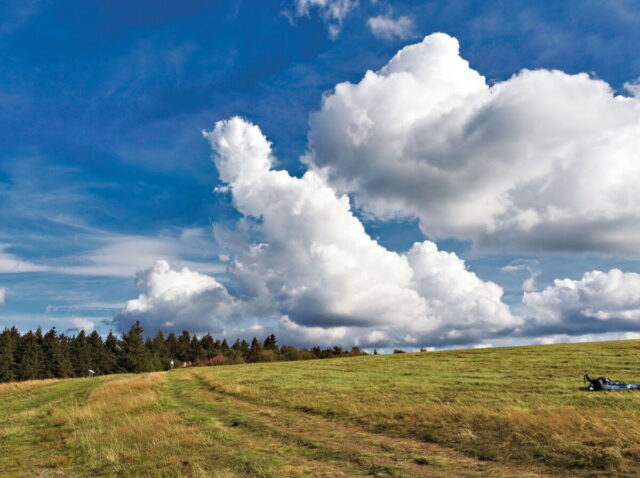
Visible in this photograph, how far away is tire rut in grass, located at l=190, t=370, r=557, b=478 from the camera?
1176cm

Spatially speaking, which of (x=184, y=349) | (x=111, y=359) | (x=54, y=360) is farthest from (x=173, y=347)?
(x=54, y=360)

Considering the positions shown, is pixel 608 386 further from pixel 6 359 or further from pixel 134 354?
pixel 6 359

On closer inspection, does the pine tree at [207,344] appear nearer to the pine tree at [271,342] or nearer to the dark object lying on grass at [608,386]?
the pine tree at [271,342]

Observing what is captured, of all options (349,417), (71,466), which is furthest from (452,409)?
(71,466)

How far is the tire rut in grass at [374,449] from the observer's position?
11.8 metres

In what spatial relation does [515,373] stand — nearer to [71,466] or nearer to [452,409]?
[452,409]

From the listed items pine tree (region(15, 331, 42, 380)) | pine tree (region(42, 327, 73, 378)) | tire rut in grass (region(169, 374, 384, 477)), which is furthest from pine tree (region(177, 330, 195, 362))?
tire rut in grass (region(169, 374, 384, 477))

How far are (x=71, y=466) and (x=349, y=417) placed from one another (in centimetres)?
1135

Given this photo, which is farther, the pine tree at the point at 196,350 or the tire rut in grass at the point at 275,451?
the pine tree at the point at 196,350

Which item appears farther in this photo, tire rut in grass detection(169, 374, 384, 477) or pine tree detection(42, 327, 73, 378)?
pine tree detection(42, 327, 73, 378)

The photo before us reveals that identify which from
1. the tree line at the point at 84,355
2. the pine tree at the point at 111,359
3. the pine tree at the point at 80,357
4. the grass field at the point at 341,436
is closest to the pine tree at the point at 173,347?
the tree line at the point at 84,355

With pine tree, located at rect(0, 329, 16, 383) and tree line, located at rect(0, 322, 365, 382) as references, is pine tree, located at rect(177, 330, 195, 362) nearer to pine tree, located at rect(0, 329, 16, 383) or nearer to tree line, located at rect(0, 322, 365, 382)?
tree line, located at rect(0, 322, 365, 382)

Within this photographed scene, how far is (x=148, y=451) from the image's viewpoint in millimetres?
14703

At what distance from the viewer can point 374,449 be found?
14469mm
